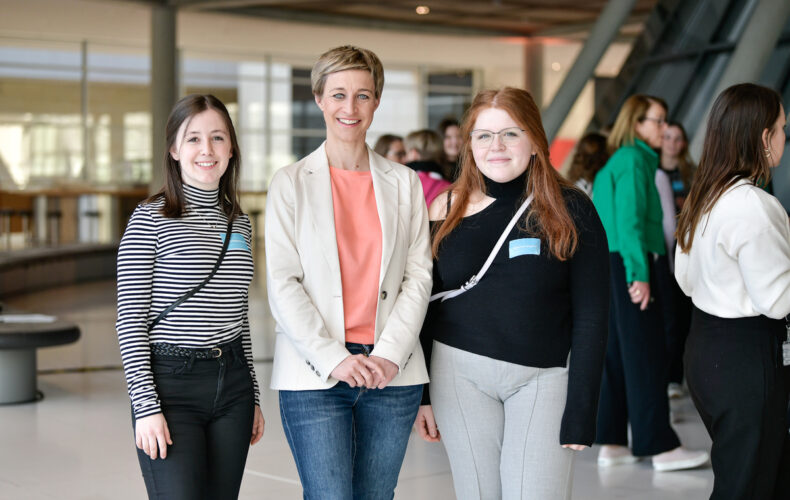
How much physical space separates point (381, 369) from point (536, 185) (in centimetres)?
69

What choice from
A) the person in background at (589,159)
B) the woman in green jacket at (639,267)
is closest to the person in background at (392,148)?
the person in background at (589,159)

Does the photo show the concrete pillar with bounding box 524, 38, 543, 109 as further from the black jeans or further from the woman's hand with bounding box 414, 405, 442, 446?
the black jeans

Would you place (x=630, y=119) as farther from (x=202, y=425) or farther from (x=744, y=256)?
(x=202, y=425)

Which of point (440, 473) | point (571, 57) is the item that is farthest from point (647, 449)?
point (571, 57)

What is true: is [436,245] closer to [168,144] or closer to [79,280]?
[168,144]

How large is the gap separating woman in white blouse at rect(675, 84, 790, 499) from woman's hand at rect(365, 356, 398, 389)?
1207 millimetres

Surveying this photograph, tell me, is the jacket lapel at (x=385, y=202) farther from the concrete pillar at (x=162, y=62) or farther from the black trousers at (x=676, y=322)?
the concrete pillar at (x=162, y=62)

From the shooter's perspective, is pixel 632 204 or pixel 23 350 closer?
pixel 632 204

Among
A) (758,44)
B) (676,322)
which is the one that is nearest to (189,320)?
(676,322)

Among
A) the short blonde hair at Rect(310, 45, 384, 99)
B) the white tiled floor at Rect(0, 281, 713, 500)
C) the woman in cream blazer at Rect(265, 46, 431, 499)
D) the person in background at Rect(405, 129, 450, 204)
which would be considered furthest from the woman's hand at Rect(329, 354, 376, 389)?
the person in background at Rect(405, 129, 450, 204)

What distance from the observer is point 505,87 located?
2.86m

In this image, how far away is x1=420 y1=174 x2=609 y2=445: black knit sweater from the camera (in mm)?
2715

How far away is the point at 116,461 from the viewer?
5734 mm

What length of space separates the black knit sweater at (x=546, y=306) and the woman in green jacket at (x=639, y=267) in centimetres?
253
